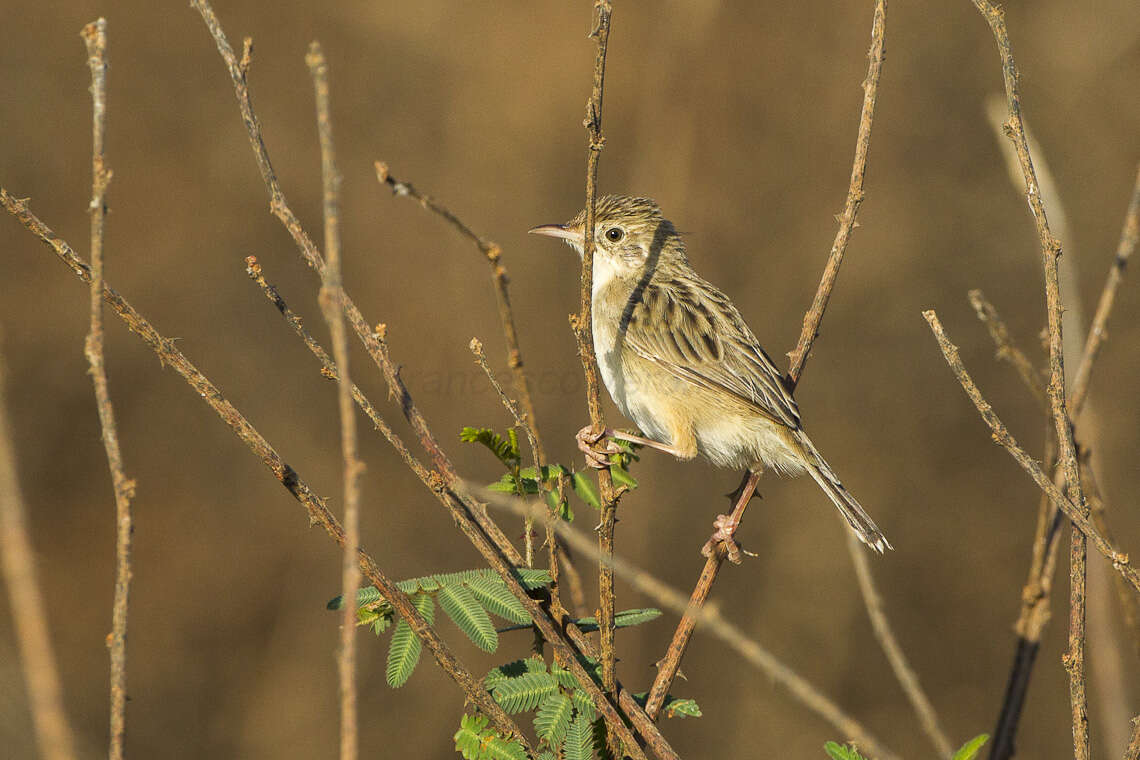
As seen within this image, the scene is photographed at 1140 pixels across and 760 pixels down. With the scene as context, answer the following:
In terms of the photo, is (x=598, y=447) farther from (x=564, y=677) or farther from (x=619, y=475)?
(x=564, y=677)

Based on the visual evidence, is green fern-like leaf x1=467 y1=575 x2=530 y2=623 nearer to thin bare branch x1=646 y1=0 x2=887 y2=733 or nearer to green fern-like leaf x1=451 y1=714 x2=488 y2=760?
green fern-like leaf x1=451 y1=714 x2=488 y2=760

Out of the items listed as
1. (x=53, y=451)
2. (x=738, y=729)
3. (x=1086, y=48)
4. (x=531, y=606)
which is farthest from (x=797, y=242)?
(x=531, y=606)

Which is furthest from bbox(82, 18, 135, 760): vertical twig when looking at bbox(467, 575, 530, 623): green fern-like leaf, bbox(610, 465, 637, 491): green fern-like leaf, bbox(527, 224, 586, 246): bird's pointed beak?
bbox(527, 224, 586, 246): bird's pointed beak

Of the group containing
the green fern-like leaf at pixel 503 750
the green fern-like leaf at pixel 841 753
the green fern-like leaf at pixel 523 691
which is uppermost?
the green fern-like leaf at pixel 523 691

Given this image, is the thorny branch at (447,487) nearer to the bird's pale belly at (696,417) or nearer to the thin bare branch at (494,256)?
the thin bare branch at (494,256)

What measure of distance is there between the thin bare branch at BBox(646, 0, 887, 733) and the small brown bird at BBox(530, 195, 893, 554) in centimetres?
96

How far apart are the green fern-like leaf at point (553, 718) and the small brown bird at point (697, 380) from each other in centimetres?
227

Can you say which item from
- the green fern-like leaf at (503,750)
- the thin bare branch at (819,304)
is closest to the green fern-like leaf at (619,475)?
the thin bare branch at (819,304)

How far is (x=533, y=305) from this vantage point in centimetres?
1127

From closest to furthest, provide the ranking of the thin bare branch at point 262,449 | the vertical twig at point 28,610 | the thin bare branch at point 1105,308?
the vertical twig at point 28,610 < the thin bare branch at point 262,449 < the thin bare branch at point 1105,308

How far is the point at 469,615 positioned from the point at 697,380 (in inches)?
106

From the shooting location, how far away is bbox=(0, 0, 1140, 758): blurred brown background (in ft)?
32.9

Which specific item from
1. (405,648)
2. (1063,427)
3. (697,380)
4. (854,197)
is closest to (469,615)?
(405,648)

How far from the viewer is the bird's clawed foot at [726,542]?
3738 millimetres
